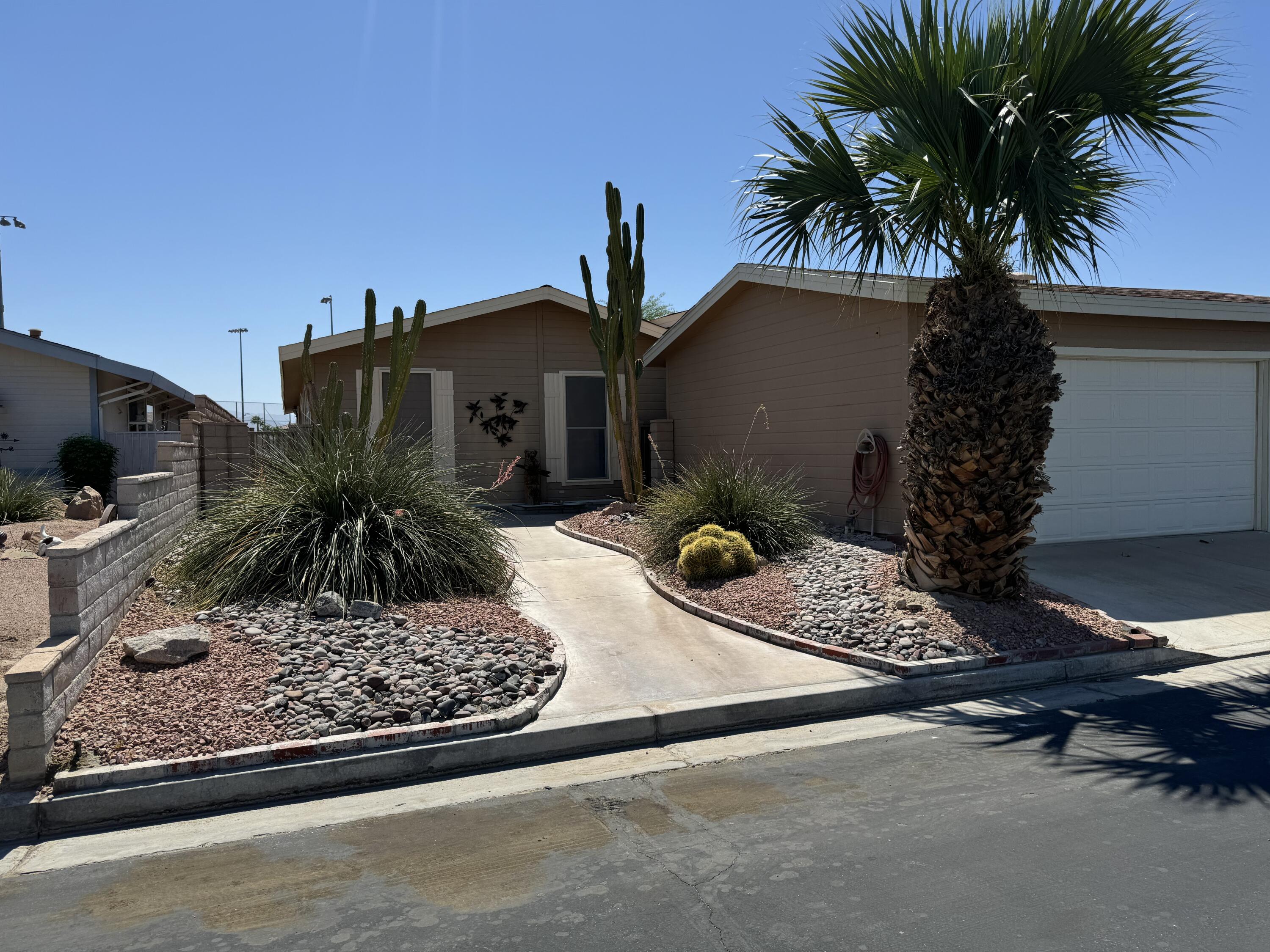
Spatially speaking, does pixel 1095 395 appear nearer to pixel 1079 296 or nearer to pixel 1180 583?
pixel 1079 296

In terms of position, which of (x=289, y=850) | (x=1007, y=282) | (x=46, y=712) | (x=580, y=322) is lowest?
(x=289, y=850)

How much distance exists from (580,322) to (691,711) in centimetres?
1173

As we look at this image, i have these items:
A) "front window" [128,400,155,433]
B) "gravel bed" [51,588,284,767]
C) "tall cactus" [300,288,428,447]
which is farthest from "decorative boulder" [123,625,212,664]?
"front window" [128,400,155,433]

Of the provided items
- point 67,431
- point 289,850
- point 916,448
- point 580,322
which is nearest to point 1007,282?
point 916,448

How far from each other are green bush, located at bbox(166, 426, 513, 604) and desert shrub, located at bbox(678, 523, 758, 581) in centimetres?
169

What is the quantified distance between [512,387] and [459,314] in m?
1.63

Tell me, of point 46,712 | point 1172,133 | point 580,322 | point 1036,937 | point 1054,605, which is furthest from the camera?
point 580,322

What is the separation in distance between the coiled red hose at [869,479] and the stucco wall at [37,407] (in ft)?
53.2

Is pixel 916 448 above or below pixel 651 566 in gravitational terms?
above

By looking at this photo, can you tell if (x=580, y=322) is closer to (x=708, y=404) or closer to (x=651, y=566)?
(x=708, y=404)

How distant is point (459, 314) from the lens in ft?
49.2

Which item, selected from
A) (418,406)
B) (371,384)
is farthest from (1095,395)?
(418,406)

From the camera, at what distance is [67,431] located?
18.8m

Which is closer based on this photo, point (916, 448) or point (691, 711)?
point (691, 711)
